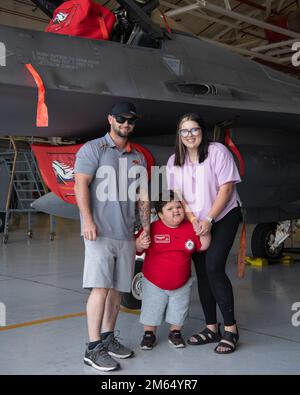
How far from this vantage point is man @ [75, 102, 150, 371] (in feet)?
10.2

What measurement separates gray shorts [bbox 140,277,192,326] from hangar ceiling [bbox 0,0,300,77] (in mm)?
9456

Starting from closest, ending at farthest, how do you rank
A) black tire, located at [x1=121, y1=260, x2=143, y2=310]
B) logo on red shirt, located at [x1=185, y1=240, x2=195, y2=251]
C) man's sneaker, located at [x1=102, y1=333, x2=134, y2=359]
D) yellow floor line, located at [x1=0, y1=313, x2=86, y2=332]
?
1. man's sneaker, located at [x1=102, y1=333, x2=134, y2=359]
2. logo on red shirt, located at [x1=185, y1=240, x2=195, y2=251]
3. yellow floor line, located at [x1=0, y1=313, x2=86, y2=332]
4. black tire, located at [x1=121, y1=260, x2=143, y2=310]

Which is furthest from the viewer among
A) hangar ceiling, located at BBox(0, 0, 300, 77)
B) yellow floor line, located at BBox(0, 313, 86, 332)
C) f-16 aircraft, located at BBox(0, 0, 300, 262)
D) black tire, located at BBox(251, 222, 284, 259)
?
hangar ceiling, located at BBox(0, 0, 300, 77)

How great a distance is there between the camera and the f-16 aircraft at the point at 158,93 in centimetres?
376

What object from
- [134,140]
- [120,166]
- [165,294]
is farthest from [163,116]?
[165,294]

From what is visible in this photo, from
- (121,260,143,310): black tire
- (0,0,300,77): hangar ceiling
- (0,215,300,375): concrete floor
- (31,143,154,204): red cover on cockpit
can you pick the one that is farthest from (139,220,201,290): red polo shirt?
(0,0,300,77): hangar ceiling

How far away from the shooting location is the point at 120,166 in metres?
3.30

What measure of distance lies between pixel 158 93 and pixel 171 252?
4.75ft

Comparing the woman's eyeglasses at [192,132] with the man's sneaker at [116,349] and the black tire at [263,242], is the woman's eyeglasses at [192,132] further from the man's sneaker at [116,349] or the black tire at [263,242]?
the black tire at [263,242]

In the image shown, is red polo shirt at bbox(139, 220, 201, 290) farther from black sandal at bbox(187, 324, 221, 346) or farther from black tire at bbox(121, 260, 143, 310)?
black tire at bbox(121, 260, 143, 310)

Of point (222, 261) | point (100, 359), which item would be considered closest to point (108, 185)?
point (222, 261)

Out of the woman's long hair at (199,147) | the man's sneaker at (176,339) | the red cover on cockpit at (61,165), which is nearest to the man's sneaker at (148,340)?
the man's sneaker at (176,339)

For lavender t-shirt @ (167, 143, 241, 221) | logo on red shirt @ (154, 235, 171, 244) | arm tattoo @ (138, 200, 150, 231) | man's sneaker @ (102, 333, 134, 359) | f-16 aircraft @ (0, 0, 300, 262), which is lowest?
man's sneaker @ (102, 333, 134, 359)

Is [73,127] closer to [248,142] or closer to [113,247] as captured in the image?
[113,247]
